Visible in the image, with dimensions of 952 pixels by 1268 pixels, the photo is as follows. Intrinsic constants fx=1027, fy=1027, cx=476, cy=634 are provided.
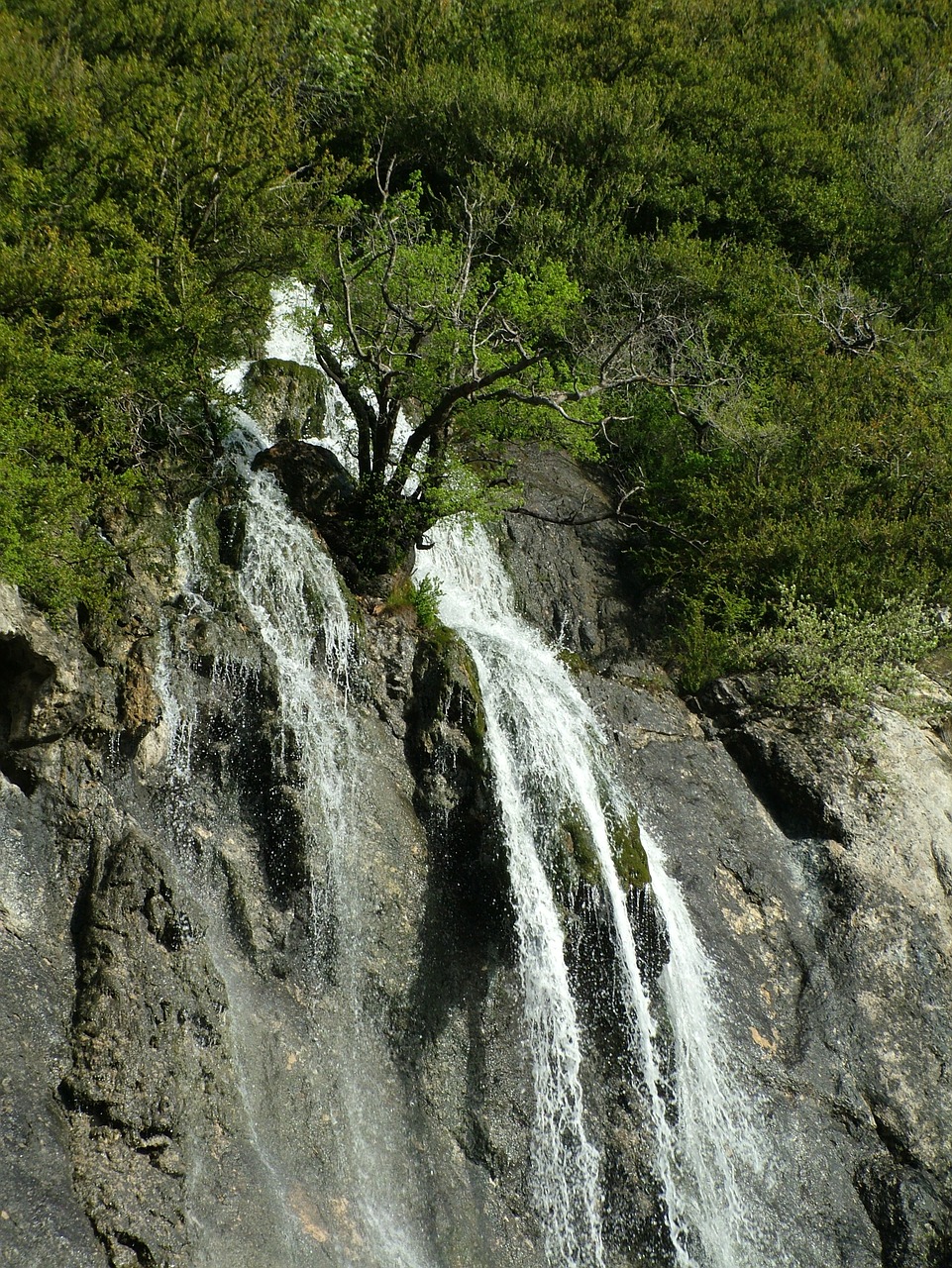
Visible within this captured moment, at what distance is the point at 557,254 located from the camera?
21.9 m

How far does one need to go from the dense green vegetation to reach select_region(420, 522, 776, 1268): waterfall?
3.60 metres

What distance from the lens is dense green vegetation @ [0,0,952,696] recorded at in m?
11.9

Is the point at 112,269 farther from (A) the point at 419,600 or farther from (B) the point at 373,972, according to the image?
Result: (B) the point at 373,972

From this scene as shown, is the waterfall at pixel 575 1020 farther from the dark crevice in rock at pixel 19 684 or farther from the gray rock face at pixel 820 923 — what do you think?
the dark crevice in rock at pixel 19 684

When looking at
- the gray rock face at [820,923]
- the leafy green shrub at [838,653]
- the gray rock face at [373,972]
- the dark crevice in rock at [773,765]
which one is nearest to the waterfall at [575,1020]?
the gray rock face at [373,972]

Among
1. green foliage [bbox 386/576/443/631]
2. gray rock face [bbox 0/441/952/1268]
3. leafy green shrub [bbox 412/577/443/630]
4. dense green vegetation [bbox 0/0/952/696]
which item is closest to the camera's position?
gray rock face [bbox 0/441/952/1268]

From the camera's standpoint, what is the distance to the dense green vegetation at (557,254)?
11867mm

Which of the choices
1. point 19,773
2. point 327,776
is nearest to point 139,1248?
point 19,773

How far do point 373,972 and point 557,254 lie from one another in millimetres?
16885

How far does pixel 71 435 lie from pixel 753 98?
21.9m

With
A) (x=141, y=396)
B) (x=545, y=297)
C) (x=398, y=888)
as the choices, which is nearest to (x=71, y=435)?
(x=141, y=396)

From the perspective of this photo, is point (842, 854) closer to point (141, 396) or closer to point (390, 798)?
point (390, 798)

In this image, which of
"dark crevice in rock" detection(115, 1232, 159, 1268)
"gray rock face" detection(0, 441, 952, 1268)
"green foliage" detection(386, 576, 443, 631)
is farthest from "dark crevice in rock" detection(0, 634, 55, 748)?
"green foliage" detection(386, 576, 443, 631)

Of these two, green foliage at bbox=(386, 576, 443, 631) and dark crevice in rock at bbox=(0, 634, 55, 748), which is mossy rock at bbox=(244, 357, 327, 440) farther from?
dark crevice in rock at bbox=(0, 634, 55, 748)
